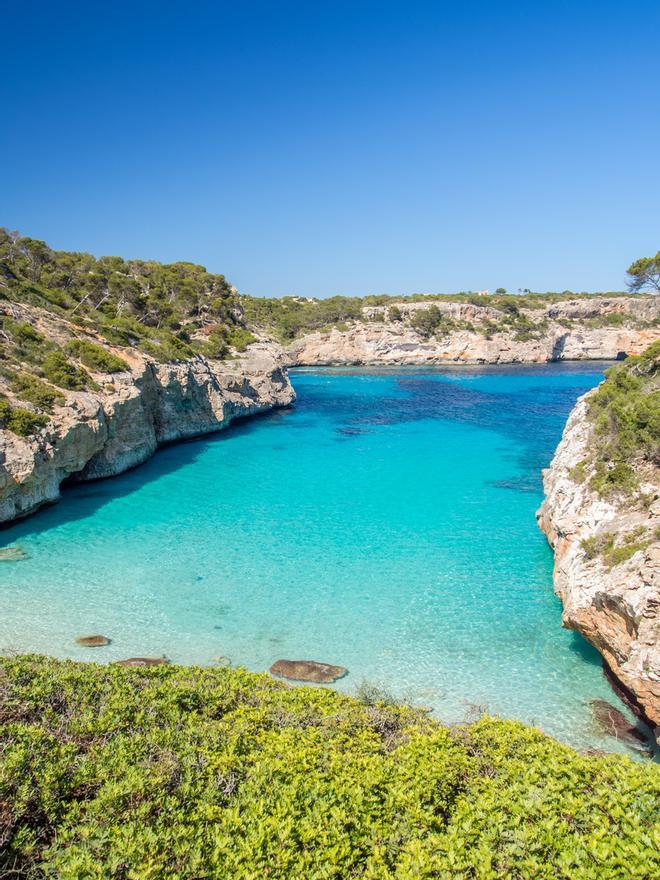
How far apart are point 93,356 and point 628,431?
23.6m

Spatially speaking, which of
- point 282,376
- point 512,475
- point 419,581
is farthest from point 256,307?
point 419,581

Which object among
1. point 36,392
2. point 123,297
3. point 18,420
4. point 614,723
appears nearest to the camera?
point 614,723

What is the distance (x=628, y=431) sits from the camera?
41.7 ft

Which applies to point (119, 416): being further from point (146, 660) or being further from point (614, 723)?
point (614, 723)

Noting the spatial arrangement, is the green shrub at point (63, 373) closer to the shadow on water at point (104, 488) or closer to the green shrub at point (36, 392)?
the green shrub at point (36, 392)

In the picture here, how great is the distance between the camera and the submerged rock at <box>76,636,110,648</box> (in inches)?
462

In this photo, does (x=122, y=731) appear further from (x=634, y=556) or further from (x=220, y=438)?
(x=220, y=438)

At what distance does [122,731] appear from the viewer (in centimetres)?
630

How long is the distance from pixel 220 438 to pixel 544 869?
3149 cm

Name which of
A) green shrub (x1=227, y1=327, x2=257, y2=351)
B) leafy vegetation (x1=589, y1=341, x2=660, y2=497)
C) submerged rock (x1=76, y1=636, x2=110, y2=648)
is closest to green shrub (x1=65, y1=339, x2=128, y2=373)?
submerged rock (x1=76, y1=636, x2=110, y2=648)

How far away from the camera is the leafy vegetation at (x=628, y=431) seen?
1188 centimetres

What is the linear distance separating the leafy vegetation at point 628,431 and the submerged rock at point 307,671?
7711mm

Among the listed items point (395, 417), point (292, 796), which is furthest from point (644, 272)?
point (292, 796)

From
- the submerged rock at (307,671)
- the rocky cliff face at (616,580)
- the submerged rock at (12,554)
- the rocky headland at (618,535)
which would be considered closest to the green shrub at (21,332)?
the submerged rock at (12,554)
